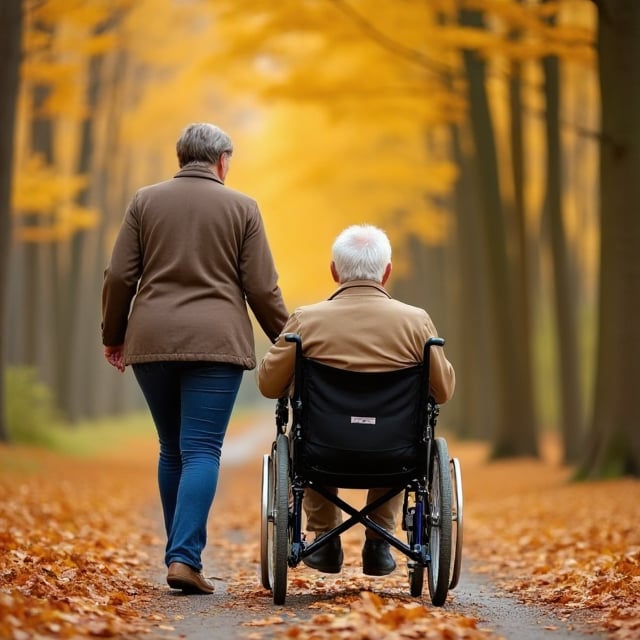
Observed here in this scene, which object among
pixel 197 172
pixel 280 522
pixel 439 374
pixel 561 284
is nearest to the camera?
pixel 280 522

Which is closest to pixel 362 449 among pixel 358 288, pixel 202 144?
pixel 358 288

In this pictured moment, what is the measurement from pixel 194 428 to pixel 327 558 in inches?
31.1

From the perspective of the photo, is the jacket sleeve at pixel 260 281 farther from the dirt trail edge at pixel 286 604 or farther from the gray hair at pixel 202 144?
the dirt trail edge at pixel 286 604

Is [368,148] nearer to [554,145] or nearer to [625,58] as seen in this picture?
[554,145]

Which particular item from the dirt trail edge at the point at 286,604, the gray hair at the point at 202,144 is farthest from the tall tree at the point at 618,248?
the gray hair at the point at 202,144

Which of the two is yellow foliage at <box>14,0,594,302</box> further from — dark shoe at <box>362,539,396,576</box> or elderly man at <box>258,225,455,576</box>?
dark shoe at <box>362,539,396,576</box>

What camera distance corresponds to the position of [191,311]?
4961mm

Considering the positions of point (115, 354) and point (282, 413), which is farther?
point (115, 354)

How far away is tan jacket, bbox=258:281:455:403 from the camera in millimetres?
4762

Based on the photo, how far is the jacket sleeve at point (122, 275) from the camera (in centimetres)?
509

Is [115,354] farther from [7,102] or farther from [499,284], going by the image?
[499,284]

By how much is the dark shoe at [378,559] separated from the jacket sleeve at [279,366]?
81 cm

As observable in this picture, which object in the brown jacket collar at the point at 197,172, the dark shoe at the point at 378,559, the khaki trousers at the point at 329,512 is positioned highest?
the brown jacket collar at the point at 197,172

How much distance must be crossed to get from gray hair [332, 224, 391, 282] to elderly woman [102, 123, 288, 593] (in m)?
0.33
